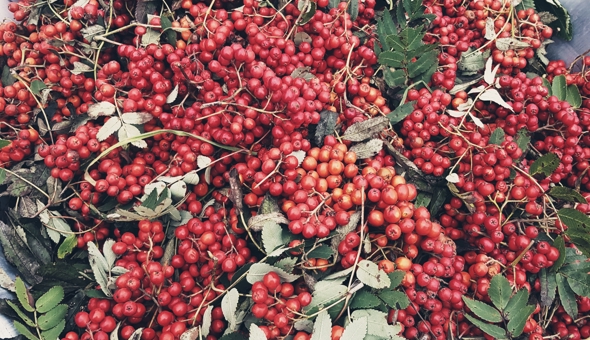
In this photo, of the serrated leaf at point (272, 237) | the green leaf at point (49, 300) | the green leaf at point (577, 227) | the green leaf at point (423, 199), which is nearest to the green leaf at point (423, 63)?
the green leaf at point (423, 199)

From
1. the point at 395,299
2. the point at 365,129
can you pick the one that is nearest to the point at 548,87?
the point at 365,129

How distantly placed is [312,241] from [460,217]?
3.38 feet

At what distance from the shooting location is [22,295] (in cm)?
218

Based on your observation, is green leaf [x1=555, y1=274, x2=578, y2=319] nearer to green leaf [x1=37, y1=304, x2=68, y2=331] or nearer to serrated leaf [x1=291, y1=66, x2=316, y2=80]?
serrated leaf [x1=291, y1=66, x2=316, y2=80]

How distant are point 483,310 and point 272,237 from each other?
1.22 meters

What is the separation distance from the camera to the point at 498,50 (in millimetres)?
2871

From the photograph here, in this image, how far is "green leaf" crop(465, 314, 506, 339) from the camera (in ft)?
6.85

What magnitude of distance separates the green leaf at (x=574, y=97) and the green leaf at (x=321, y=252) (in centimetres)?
204

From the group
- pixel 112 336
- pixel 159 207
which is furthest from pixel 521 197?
pixel 112 336

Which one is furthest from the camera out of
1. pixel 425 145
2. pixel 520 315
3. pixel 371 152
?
pixel 425 145

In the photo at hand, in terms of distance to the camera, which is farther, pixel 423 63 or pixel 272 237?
pixel 423 63

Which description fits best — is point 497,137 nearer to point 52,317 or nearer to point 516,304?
point 516,304

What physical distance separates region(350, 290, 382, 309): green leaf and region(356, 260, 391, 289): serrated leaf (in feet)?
0.34

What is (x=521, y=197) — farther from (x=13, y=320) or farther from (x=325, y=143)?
(x=13, y=320)
